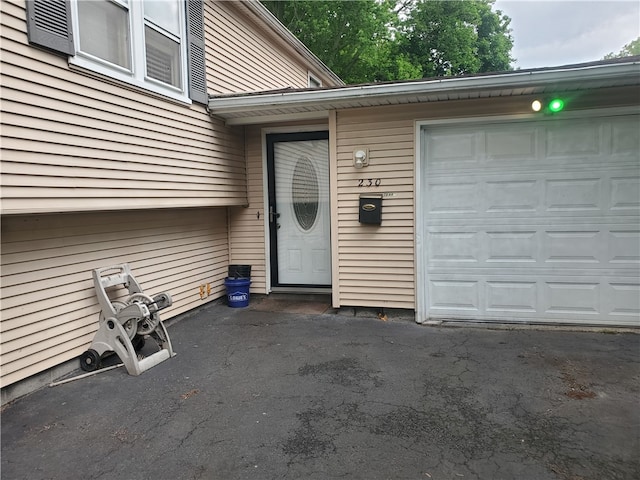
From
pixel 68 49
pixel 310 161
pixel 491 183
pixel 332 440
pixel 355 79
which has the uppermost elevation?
pixel 355 79

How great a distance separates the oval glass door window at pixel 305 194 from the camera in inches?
239

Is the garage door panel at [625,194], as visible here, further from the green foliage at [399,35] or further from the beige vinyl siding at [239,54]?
the green foliage at [399,35]

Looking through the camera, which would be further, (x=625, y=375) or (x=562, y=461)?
(x=625, y=375)

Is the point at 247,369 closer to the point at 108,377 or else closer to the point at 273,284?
the point at 108,377

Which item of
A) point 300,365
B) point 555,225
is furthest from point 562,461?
point 555,225

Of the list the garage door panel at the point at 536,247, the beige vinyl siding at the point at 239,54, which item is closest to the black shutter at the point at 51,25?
the beige vinyl siding at the point at 239,54

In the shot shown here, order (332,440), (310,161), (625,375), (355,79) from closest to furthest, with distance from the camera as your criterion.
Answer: (332,440) → (625,375) → (310,161) → (355,79)

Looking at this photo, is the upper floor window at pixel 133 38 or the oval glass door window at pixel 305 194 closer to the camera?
the upper floor window at pixel 133 38

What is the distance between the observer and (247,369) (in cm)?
363

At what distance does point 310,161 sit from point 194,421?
4099 millimetres

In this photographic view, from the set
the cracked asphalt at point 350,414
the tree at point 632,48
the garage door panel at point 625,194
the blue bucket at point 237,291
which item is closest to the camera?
the cracked asphalt at point 350,414

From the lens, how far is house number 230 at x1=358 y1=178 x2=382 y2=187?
196 inches

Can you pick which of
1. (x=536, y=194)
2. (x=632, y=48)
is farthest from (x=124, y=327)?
(x=632, y=48)

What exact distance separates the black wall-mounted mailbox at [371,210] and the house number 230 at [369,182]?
Result: 0.15 metres
